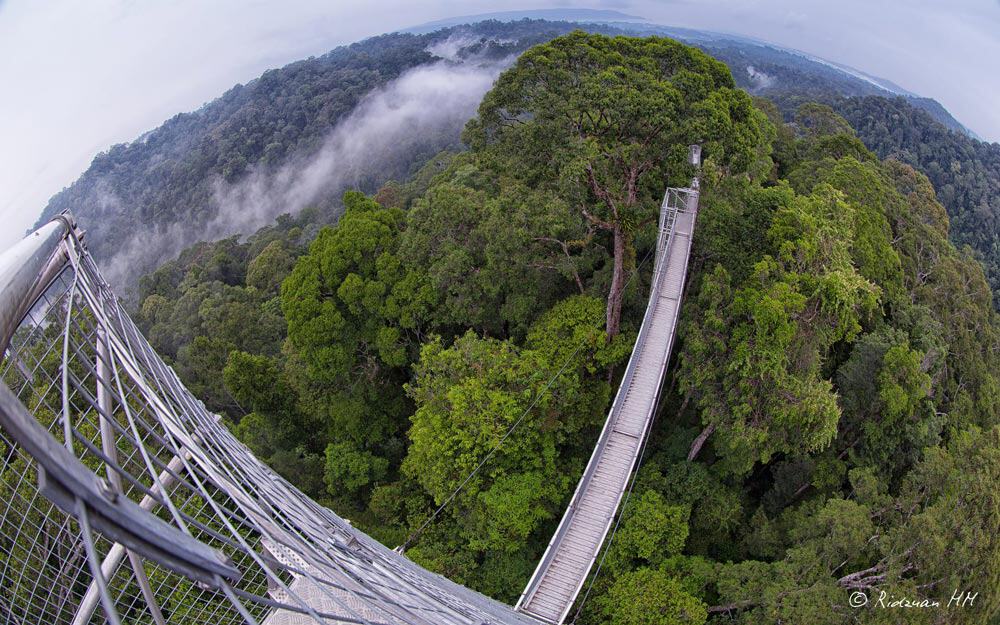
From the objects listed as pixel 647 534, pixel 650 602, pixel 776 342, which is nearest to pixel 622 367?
pixel 776 342

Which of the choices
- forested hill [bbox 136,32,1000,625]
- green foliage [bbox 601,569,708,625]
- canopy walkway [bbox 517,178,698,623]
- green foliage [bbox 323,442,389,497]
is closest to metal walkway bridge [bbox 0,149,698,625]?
canopy walkway [bbox 517,178,698,623]

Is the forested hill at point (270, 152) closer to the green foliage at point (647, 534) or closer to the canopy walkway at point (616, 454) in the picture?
the canopy walkway at point (616, 454)

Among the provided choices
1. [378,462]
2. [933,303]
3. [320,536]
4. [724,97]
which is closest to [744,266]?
[724,97]

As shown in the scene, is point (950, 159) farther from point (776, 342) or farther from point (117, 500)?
point (117, 500)

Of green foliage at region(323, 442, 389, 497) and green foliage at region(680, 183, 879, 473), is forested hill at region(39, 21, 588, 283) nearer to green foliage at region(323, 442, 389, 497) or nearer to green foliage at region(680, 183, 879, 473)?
green foliage at region(323, 442, 389, 497)

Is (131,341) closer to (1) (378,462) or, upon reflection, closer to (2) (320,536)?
(2) (320,536)

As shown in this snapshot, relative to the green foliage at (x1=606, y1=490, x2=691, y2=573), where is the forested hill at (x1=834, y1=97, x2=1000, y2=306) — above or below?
above
